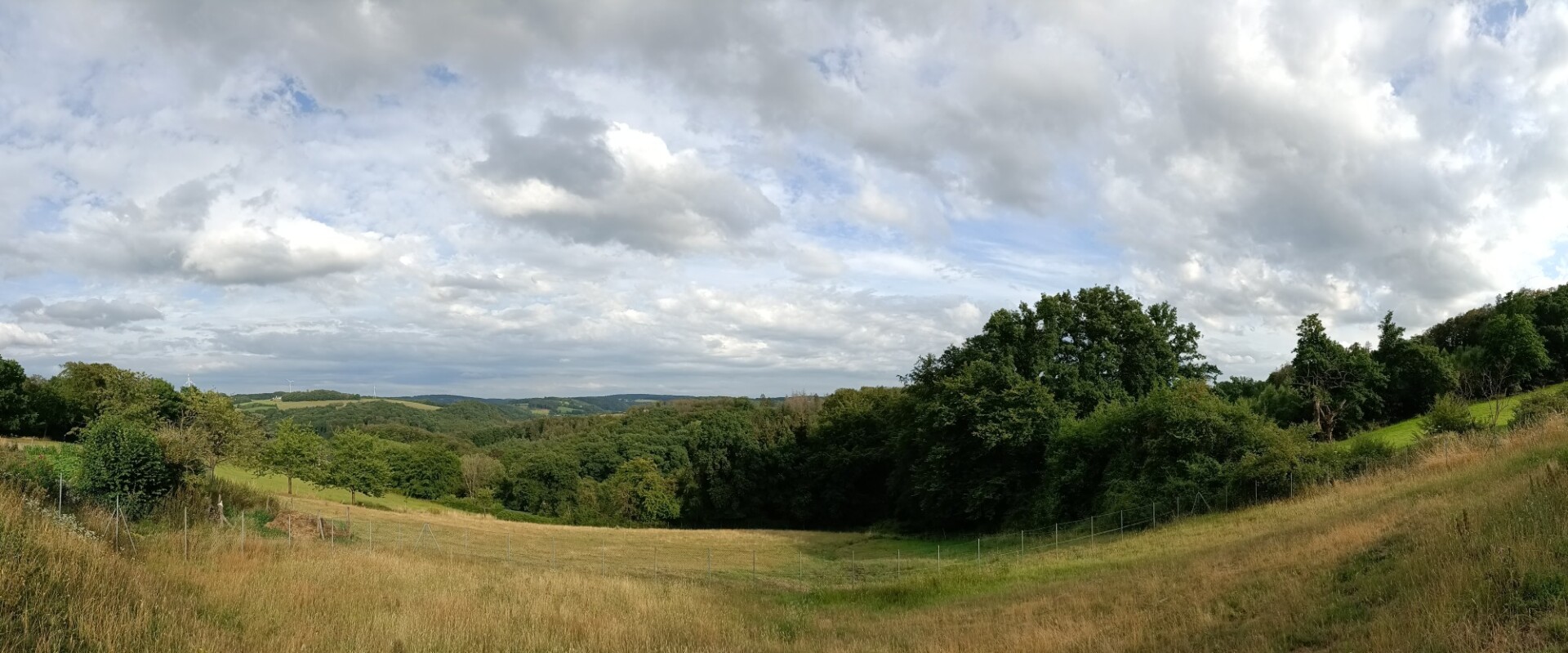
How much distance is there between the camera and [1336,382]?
4628 cm

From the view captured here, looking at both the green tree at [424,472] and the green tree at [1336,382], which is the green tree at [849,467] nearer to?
the green tree at [1336,382]

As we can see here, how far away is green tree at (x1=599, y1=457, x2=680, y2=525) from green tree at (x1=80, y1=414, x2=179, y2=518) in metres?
55.9

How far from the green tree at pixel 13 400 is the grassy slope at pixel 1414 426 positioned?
289 ft

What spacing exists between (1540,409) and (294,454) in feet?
252

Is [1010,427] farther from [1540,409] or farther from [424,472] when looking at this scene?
[424,472]

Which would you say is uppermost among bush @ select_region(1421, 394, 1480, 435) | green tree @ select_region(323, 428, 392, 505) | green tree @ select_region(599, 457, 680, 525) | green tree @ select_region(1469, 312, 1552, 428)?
green tree @ select_region(1469, 312, 1552, 428)

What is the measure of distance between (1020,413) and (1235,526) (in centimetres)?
1878

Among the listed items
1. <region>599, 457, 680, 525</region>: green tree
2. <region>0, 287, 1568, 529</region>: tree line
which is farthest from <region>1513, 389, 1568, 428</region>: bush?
<region>599, 457, 680, 525</region>: green tree

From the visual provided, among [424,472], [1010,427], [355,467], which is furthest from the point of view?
[424,472]

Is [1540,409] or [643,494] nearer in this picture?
[1540,409]

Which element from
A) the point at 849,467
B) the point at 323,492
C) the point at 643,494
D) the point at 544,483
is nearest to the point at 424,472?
the point at 544,483

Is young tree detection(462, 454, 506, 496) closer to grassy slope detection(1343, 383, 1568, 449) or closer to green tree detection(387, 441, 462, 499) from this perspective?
green tree detection(387, 441, 462, 499)

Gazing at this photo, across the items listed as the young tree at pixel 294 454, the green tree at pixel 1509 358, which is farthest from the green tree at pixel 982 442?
the young tree at pixel 294 454

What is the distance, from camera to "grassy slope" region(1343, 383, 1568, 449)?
104 feet
